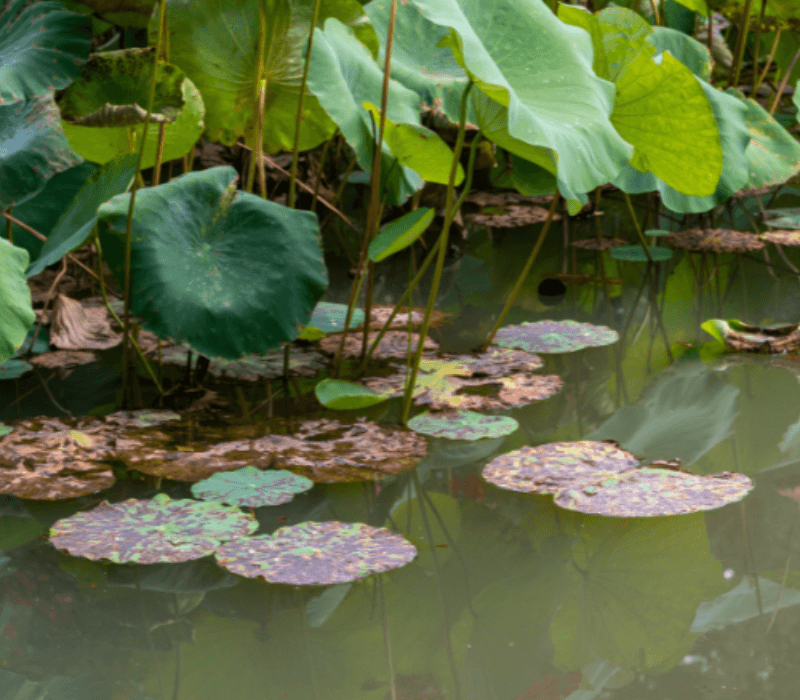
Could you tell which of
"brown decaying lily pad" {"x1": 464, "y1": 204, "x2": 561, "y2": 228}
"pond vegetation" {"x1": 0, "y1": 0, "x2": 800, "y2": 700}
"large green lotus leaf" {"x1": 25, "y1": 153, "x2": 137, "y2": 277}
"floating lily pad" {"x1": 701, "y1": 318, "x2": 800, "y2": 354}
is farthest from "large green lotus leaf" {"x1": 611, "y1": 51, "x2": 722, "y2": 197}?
"brown decaying lily pad" {"x1": 464, "y1": 204, "x2": 561, "y2": 228}

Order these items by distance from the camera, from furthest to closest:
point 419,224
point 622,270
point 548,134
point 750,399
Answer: point 622,270, point 750,399, point 419,224, point 548,134

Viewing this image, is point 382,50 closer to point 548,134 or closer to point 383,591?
point 548,134

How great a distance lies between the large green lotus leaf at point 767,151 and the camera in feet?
8.79

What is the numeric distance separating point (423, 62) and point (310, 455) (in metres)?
1.00

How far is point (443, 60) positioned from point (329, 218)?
1.13 metres

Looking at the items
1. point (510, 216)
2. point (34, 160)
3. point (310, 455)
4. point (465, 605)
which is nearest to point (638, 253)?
point (510, 216)

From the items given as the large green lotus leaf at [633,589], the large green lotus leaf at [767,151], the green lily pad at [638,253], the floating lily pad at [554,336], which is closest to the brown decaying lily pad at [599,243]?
the green lily pad at [638,253]

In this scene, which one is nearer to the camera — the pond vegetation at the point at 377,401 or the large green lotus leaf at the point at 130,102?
the pond vegetation at the point at 377,401

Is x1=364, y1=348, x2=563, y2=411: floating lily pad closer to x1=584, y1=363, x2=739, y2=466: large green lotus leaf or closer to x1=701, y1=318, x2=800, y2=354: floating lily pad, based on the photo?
x1=584, y1=363, x2=739, y2=466: large green lotus leaf

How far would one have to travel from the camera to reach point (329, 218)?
3.02 meters

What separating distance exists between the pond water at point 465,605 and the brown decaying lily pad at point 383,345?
50cm

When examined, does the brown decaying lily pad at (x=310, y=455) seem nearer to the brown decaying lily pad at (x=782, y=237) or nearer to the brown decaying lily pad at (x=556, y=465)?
the brown decaying lily pad at (x=556, y=465)

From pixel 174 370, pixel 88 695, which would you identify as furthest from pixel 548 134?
pixel 174 370

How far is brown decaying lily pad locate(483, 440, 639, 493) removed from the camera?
1.27 metres
